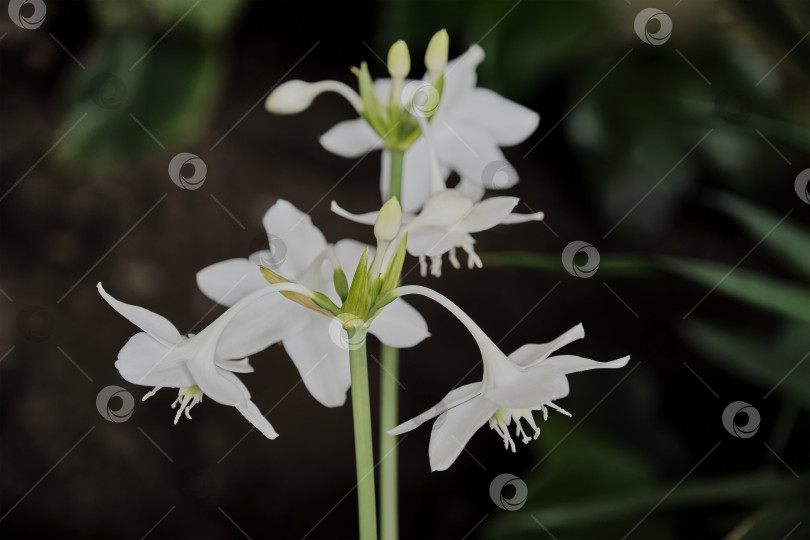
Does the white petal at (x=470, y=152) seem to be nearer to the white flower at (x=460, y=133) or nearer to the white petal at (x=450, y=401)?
the white flower at (x=460, y=133)

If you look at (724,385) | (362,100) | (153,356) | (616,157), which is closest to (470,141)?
(362,100)

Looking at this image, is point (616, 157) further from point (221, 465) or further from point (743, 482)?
point (221, 465)

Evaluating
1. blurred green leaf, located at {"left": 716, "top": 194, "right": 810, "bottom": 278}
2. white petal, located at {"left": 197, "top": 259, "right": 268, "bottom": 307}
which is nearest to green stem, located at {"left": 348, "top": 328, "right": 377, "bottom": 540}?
white petal, located at {"left": 197, "top": 259, "right": 268, "bottom": 307}

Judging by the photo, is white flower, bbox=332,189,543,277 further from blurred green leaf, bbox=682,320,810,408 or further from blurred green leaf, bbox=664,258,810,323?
blurred green leaf, bbox=682,320,810,408

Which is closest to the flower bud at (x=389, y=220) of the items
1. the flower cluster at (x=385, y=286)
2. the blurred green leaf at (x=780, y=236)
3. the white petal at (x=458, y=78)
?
the flower cluster at (x=385, y=286)

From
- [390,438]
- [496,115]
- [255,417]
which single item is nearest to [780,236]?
[496,115]
